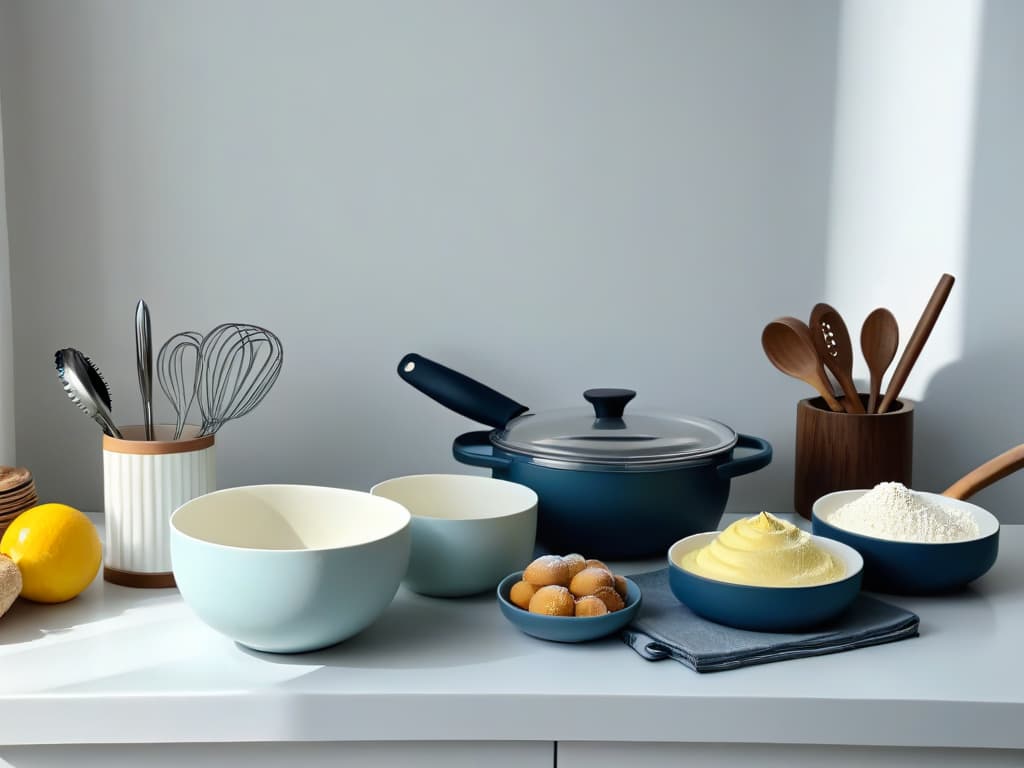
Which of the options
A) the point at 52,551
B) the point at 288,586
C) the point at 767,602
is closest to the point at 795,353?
the point at 767,602

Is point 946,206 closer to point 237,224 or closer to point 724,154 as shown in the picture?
point 724,154

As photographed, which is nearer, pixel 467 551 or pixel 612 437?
pixel 467 551

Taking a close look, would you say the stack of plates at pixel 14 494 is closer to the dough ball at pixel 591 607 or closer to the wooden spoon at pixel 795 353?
the dough ball at pixel 591 607

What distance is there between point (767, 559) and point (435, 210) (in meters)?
0.64

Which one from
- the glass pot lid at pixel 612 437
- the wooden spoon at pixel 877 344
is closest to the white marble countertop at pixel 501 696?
the glass pot lid at pixel 612 437

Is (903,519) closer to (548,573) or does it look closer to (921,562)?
(921,562)

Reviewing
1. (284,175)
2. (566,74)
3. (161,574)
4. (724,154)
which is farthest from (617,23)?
(161,574)

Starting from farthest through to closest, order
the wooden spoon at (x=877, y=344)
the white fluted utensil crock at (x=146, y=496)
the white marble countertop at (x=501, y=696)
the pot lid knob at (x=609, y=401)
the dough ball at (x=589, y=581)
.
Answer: the wooden spoon at (x=877, y=344)
the pot lid knob at (x=609, y=401)
the white fluted utensil crock at (x=146, y=496)
the dough ball at (x=589, y=581)
the white marble countertop at (x=501, y=696)

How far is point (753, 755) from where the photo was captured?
0.79 meters

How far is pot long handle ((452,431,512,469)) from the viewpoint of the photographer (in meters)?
1.08

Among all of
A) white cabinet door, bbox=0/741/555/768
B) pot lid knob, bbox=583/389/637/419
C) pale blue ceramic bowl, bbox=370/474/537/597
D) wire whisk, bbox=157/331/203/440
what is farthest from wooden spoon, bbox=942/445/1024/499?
wire whisk, bbox=157/331/203/440

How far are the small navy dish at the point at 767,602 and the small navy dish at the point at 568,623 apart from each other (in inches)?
2.2

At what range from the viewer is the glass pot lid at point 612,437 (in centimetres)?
104

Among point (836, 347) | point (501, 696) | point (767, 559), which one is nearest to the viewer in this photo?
point (501, 696)
